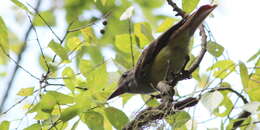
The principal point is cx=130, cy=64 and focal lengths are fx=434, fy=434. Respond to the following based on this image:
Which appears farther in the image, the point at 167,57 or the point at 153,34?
the point at 167,57

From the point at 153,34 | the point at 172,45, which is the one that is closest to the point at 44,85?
the point at 153,34

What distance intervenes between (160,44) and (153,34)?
182 millimetres

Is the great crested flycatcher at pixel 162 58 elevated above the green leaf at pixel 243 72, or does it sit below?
above

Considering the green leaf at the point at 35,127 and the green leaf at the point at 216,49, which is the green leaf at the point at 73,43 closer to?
the green leaf at the point at 35,127

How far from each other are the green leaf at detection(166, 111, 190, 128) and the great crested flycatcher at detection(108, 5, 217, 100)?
2.25ft

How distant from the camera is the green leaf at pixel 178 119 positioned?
2.12m

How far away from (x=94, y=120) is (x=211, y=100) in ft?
2.38

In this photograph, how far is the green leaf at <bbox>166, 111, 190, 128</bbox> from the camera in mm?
2125

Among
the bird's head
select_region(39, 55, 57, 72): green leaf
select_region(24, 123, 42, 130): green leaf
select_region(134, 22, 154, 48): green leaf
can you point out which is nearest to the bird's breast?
the bird's head

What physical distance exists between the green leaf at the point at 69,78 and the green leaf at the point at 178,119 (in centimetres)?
64

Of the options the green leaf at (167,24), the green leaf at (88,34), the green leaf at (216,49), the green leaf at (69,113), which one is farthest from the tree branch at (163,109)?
the green leaf at (88,34)

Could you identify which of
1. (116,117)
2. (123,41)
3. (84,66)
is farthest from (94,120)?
(123,41)

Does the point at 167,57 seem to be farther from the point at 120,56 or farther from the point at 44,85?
the point at 44,85

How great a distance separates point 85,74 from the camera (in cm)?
261
